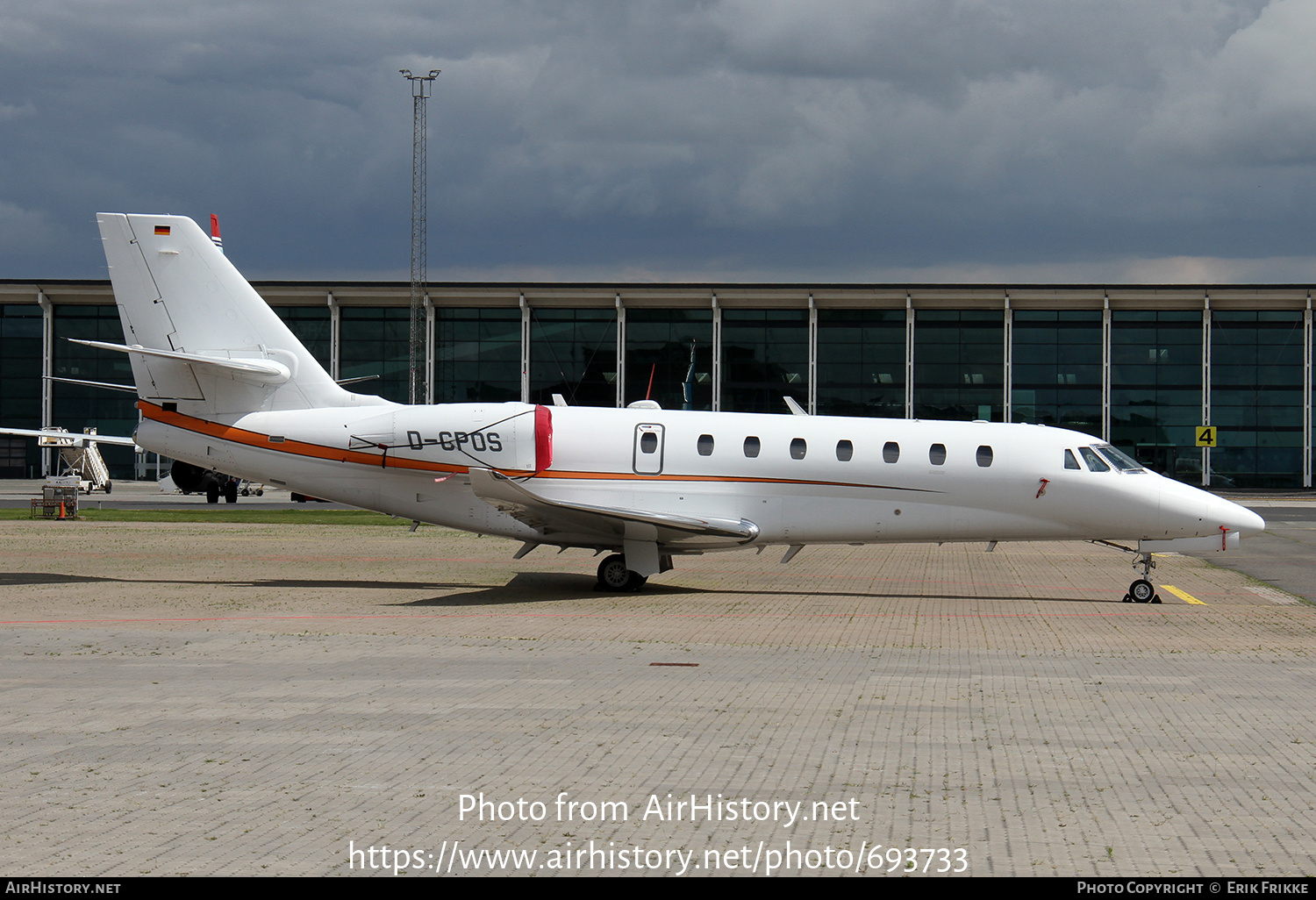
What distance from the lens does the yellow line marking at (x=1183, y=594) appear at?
1950 centimetres

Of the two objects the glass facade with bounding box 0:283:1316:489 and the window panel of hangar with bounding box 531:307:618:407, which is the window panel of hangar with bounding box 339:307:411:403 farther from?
the window panel of hangar with bounding box 531:307:618:407

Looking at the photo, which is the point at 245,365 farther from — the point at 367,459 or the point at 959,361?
the point at 959,361

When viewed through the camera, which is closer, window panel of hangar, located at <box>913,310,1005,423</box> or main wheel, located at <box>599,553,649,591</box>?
main wheel, located at <box>599,553,649,591</box>

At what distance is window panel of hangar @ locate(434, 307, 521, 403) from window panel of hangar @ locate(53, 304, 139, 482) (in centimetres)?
1810

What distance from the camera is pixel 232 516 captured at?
40500 mm

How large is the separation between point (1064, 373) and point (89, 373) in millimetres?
55885

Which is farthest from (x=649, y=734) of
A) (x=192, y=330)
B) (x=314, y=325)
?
(x=314, y=325)

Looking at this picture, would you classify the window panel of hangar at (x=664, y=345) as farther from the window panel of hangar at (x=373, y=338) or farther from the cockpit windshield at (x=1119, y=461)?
the cockpit windshield at (x=1119, y=461)

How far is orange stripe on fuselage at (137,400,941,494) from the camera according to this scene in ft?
66.7

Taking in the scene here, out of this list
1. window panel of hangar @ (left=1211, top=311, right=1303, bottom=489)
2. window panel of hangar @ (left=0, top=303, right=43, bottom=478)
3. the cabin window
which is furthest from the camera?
window panel of hangar @ (left=0, top=303, right=43, bottom=478)

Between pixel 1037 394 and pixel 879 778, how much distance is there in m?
60.7

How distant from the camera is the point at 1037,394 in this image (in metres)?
65.2

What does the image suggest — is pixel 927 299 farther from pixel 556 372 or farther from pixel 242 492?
pixel 242 492

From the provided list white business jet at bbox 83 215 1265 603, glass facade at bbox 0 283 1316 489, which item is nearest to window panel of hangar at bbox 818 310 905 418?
glass facade at bbox 0 283 1316 489
